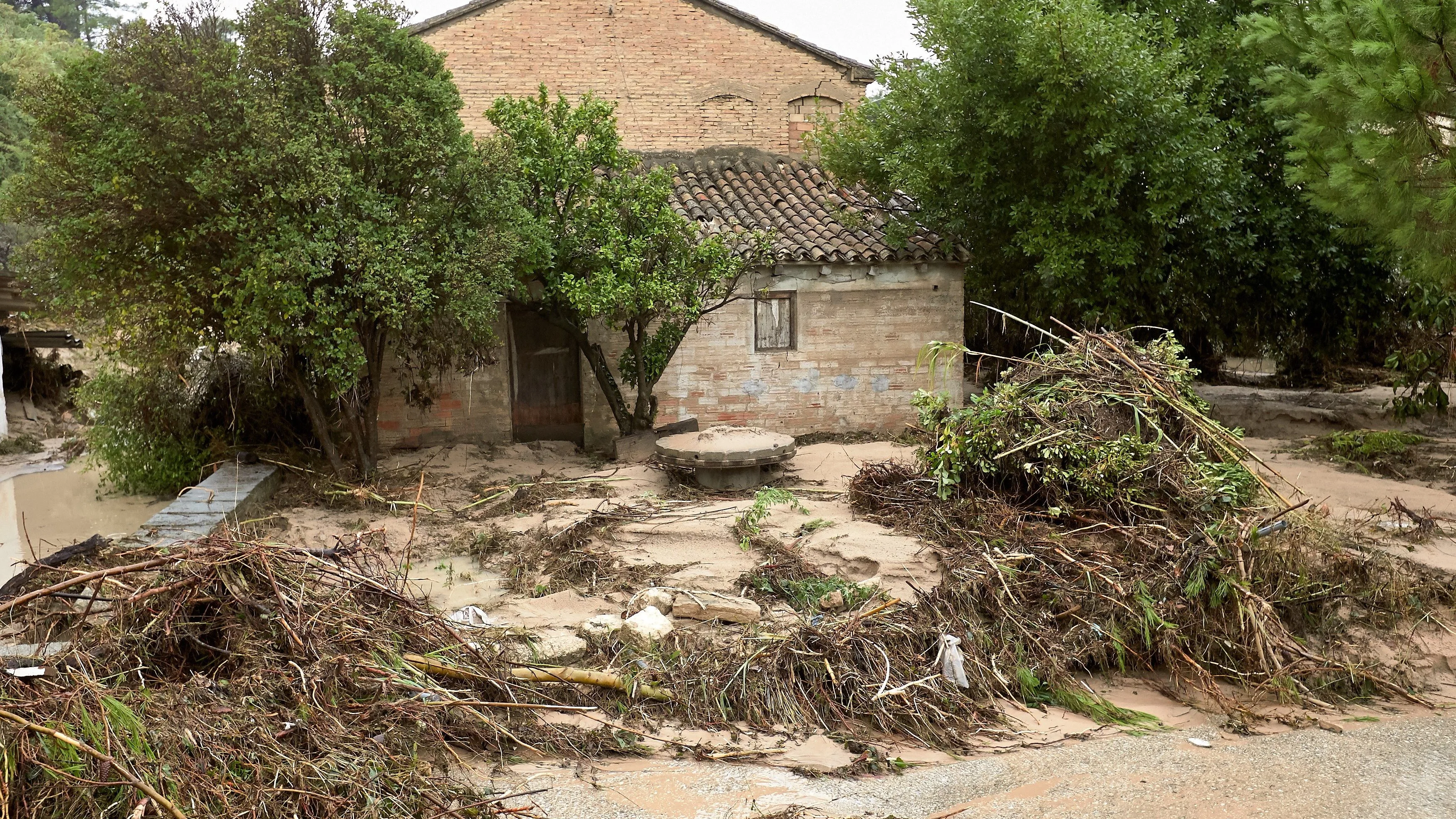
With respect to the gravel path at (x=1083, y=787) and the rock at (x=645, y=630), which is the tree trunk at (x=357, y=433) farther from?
the gravel path at (x=1083, y=787)

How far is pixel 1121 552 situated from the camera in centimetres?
867

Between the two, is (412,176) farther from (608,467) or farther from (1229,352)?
(1229,352)

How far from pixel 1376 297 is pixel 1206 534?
1029 cm

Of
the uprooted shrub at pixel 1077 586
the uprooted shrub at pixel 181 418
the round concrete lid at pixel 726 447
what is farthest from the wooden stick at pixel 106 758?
the uprooted shrub at pixel 181 418

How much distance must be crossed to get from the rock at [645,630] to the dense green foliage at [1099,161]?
Answer: 25.9 ft

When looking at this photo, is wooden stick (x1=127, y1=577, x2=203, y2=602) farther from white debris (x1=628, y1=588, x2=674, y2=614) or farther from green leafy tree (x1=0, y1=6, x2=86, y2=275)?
green leafy tree (x1=0, y1=6, x2=86, y2=275)

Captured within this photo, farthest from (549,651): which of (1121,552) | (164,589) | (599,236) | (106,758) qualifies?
(599,236)

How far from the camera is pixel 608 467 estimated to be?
42.7 feet

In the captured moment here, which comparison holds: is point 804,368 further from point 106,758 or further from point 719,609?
point 106,758

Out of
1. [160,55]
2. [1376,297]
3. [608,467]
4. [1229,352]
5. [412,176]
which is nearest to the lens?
[160,55]

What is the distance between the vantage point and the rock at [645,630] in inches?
293

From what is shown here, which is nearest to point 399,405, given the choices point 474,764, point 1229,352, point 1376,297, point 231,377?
→ point 231,377

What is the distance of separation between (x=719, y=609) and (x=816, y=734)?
4.74 ft

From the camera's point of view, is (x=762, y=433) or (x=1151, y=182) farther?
(x=1151, y=182)
